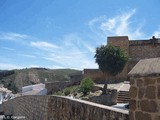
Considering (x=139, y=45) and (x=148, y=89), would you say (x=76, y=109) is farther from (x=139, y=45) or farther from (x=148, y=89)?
(x=139, y=45)

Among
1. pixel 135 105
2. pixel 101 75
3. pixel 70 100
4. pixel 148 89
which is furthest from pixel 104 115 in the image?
pixel 101 75

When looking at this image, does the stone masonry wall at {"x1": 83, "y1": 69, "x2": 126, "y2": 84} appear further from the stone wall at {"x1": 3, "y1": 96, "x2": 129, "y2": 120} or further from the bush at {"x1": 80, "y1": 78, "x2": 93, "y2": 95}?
the stone wall at {"x1": 3, "y1": 96, "x2": 129, "y2": 120}

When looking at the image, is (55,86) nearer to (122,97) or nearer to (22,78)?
(122,97)

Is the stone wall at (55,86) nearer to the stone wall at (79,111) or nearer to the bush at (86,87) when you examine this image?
the bush at (86,87)

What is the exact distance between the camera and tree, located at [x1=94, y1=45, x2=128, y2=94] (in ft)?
93.9

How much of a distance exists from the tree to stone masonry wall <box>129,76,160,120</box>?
80.1 ft

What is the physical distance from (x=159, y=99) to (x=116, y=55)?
83.4 feet

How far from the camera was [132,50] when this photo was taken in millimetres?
37094

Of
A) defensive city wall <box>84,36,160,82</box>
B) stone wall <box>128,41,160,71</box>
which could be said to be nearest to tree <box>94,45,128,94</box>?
defensive city wall <box>84,36,160,82</box>

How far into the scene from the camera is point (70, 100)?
6988 mm

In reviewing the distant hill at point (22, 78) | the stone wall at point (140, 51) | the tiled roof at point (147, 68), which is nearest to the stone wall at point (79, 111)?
the tiled roof at point (147, 68)

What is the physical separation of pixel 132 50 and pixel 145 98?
111 feet

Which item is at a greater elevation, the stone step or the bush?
the bush

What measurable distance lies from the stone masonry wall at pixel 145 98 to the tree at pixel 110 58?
2442cm
